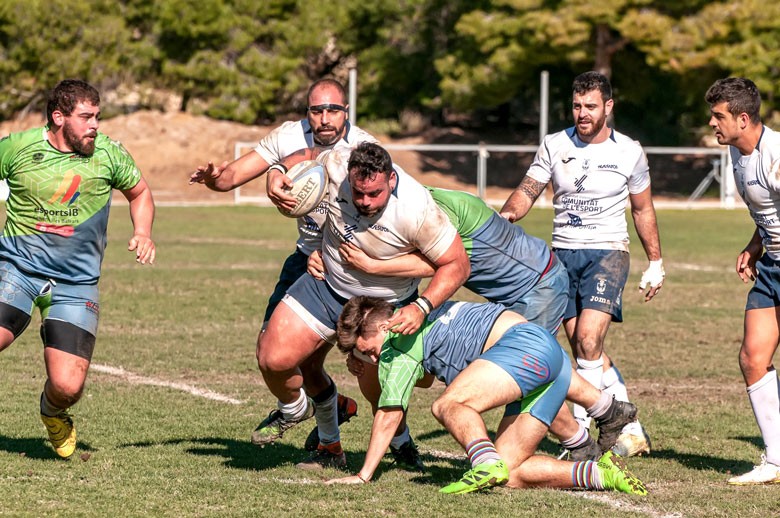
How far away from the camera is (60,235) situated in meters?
7.18

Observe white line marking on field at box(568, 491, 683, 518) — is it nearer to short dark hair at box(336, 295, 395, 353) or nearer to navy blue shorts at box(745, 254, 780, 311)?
short dark hair at box(336, 295, 395, 353)

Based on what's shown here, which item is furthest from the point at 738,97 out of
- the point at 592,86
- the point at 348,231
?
the point at 348,231

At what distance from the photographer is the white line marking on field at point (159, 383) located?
9414 mm

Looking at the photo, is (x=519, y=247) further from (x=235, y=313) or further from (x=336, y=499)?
(x=235, y=313)

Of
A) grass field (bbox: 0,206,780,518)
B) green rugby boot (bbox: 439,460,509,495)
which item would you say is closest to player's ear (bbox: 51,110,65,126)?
grass field (bbox: 0,206,780,518)

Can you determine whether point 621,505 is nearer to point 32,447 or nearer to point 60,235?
point 60,235

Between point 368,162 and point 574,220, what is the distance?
2.58 meters

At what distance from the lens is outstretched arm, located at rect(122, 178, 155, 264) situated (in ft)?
23.5

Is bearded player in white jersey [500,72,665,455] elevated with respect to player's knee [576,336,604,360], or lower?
elevated

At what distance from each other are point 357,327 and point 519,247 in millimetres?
1203

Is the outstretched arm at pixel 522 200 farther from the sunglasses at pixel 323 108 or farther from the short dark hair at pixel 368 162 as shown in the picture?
the short dark hair at pixel 368 162

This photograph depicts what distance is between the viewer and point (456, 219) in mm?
6816

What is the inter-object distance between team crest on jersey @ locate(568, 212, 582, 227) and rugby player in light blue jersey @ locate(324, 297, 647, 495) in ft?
5.77

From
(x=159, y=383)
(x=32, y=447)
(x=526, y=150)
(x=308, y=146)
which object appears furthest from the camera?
(x=526, y=150)
